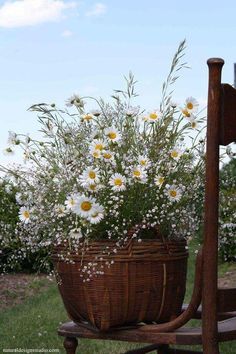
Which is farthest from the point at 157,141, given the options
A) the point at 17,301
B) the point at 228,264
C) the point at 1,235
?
the point at 228,264

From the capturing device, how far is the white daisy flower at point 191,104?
2.56 meters

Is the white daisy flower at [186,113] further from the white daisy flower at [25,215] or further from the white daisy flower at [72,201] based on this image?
the white daisy flower at [25,215]

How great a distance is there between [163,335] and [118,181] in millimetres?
534

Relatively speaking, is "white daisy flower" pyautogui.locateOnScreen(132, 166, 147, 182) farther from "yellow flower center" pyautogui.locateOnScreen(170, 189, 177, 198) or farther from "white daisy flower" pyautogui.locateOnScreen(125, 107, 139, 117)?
"white daisy flower" pyautogui.locateOnScreen(125, 107, 139, 117)

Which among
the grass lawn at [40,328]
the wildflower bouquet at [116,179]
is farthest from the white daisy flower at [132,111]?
the grass lawn at [40,328]

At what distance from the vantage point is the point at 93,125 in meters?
2.57

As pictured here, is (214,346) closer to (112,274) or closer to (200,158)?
(112,274)

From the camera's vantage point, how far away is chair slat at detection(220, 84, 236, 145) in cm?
219

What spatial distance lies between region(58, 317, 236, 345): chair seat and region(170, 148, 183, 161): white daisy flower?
59cm

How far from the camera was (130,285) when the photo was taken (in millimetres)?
2377

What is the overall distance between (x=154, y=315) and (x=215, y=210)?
508 mm

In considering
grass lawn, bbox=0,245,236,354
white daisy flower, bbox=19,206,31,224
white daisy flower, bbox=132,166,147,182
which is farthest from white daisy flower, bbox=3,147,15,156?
grass lawn, bbox=0,245,236,354

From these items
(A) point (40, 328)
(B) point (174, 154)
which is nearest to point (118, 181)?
(B) point (174, 154)

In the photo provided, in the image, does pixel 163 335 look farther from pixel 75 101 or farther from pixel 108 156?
pixel 75 101
